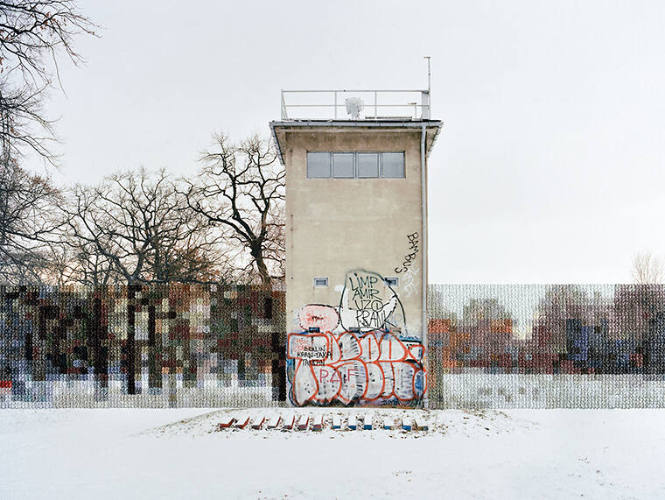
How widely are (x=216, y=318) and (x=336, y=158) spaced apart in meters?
5.00

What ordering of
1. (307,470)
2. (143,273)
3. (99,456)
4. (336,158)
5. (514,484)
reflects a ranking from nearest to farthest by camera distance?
(514,484)
(307,470)
(99,456)
(336,158)
(143,273)

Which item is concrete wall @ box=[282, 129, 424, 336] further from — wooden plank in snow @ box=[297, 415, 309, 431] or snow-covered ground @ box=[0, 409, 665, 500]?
snow-covered ground @ box=[0, 409, 665, 500]

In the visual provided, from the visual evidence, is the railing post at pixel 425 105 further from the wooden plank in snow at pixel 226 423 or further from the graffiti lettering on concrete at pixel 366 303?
the wooden plank in snow at pixel 226 423

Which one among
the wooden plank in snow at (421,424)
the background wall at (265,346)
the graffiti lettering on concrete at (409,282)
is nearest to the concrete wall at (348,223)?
the graffiti lettering on concrete at (409,282)

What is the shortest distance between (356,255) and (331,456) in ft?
17.0

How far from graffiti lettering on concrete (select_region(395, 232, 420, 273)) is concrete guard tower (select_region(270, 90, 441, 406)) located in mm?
24

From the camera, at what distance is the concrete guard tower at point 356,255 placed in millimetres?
15047

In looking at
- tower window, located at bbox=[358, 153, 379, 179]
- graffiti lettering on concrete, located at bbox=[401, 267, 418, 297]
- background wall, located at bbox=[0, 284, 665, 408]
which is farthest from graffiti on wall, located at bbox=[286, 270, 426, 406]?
tower window, located at bbox=[358, 153, 379, 179]

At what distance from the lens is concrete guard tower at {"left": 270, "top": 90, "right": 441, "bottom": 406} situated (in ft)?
49.4

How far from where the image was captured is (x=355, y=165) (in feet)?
51.1

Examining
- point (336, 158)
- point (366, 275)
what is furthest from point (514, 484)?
point (336, 158)

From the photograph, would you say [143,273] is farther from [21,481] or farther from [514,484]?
[514,484]

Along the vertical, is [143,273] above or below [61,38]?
below

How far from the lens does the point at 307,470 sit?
1088cm
